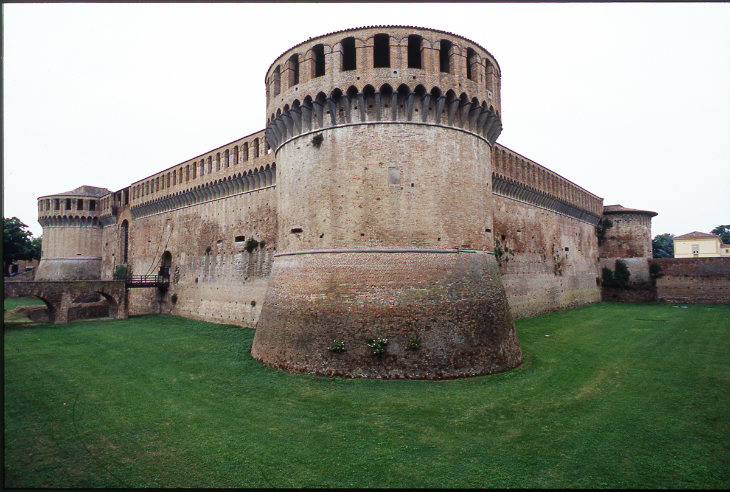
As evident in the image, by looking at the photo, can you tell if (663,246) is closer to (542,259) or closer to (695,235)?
(695,235)

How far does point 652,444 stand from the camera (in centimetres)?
751

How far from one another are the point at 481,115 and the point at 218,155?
16247 mm

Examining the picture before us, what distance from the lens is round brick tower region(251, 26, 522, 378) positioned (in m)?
11.6

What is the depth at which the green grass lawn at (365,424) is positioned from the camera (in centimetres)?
656

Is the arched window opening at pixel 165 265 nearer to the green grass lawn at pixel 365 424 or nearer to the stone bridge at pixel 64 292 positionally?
the stone bridge at pixel 64 292

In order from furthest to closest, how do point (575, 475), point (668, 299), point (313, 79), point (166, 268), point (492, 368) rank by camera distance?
point (668, 299)
point (166, 268)
point (313, 79)
point (492, 368)
point (575, 475)

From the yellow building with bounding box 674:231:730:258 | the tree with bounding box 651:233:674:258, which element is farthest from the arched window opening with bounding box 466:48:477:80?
the tree with bounding box 651:233:674:258

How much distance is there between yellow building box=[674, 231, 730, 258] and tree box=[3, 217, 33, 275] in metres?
67.4

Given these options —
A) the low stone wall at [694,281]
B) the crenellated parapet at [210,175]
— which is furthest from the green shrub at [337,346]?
the low stone wall at [694,281]

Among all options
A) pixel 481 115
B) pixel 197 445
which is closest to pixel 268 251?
pixel 481 115

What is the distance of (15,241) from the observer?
4003 centimetres

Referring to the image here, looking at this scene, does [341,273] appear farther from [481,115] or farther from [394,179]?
[481,115]

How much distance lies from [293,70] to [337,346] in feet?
30.4

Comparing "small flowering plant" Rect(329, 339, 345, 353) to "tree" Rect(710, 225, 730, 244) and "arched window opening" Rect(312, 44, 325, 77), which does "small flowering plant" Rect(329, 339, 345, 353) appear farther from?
"tree" Rect(710, 225, 730, 244)
